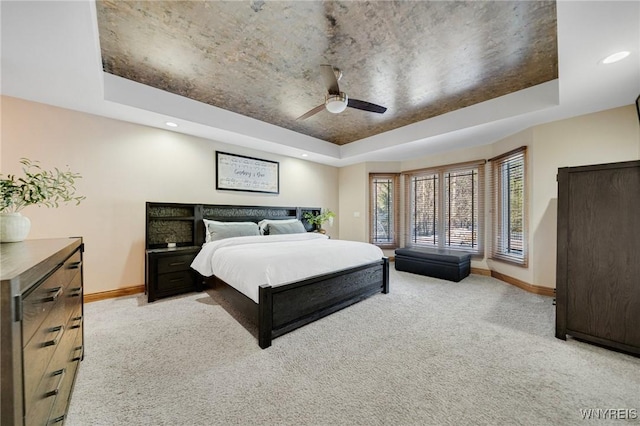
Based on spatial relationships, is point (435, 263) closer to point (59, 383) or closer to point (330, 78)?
point (330, 78)

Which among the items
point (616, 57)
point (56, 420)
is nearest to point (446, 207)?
point (616, 57)

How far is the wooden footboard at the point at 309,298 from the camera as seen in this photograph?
2.17m

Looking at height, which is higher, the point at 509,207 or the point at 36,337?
the point at 509,207

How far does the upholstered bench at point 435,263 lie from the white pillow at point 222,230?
300 centimetres

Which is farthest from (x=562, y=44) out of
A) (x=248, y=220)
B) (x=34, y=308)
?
(x=248, y=220)

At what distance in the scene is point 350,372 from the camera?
5.97 feet

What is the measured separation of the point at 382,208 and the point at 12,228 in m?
5.76

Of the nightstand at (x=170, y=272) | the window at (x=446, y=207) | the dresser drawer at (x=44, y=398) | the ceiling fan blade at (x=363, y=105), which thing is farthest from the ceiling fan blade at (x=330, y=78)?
the window at (x=446, y=207)

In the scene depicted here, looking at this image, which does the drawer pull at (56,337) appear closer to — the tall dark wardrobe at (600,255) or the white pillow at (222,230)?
the white pillow at (222,230)

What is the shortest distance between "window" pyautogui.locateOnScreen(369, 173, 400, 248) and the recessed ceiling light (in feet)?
12.9

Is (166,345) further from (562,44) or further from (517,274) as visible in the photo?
(517,274)

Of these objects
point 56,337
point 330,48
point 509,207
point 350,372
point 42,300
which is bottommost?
point 350,372

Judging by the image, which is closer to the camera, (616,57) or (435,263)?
(616,57)

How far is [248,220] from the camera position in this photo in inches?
182
